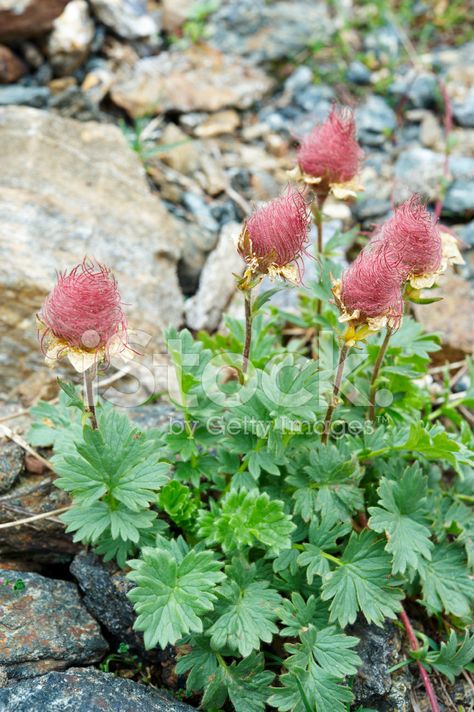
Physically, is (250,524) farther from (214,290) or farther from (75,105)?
(75,105)

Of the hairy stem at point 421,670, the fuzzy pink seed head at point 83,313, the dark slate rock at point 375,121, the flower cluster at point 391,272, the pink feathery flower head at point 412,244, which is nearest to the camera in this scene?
the fuzzy pink seed head at point 83,313

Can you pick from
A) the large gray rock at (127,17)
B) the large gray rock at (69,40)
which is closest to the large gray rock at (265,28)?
the large gray rock at (127,17)

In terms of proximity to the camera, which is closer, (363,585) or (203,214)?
(363,585)

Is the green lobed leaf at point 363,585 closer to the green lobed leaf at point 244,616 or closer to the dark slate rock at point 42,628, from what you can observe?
the green lobed leaf at point 244,616

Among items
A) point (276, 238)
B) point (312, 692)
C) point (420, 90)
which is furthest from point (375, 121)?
point (312, 692)

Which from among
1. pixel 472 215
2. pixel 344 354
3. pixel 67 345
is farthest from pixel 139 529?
pixel 472 215

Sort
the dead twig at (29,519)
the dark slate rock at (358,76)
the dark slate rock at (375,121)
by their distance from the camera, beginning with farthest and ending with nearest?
the dark slate rock at (358,76), the dark slate rock at (375,121), the dead twig at (29,519)

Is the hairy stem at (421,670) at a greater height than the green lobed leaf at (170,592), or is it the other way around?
the green lobed leaf at (170,592)

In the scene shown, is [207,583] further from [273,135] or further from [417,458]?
[273,135]
